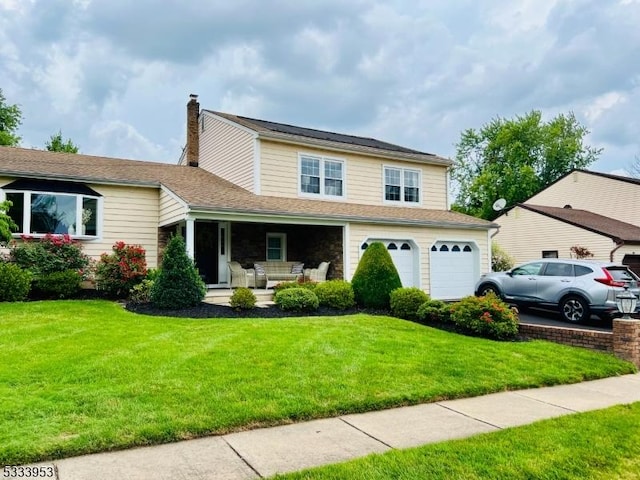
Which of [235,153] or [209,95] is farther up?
[209,95]

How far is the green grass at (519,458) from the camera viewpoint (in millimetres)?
3279

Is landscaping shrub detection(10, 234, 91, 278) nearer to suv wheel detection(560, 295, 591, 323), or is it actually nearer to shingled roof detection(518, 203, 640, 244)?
suv wheel detection(560, 295, 591, 323)

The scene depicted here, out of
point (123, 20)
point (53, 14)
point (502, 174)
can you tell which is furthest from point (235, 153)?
point (502, 174)

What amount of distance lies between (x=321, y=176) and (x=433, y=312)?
8.06m

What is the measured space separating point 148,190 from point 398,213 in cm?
867

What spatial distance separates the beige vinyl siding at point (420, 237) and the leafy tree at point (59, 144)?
91.0ft

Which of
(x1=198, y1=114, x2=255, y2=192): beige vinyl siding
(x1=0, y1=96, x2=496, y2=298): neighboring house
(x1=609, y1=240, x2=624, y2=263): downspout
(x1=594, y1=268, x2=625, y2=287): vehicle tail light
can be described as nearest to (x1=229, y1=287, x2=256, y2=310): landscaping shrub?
(x1=0, y1=96, x2=496, y2=298): neighboring house

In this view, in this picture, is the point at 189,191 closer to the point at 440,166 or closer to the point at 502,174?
the point at 440,166

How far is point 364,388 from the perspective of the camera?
5.34 metres

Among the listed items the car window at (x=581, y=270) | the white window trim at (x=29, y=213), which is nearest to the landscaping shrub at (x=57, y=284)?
the white window trim at (x=29, y=213)

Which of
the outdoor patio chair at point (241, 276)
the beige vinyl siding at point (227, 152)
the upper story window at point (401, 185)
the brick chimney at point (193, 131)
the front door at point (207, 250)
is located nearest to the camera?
the outdoor patio chair at point (241, 276)

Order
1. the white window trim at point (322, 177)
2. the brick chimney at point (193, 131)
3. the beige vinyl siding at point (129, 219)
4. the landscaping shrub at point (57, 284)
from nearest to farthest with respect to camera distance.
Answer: the landscaping shrub at point (57, 284)
the beige vinyl siding at point (129, 219)
the white window trim at point (322, 177)
the brick chimney at point (193, 131)

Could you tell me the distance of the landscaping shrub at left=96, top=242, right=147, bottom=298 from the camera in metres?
12.3

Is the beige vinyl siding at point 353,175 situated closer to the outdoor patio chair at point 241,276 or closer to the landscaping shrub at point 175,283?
the outdoor patio chair at point 241,276
